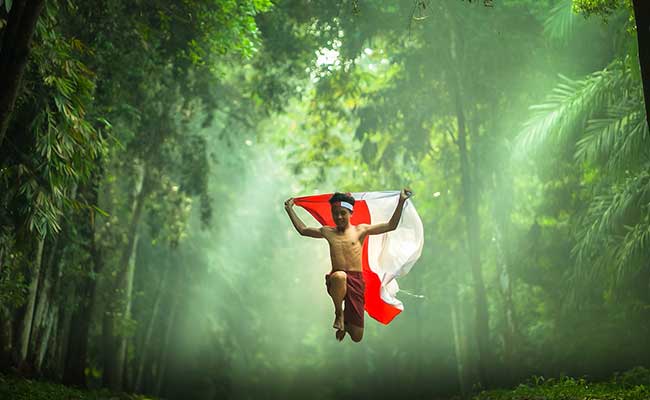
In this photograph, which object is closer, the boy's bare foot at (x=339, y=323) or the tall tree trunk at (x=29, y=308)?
the boy's bare foot at (x=339, y=323)

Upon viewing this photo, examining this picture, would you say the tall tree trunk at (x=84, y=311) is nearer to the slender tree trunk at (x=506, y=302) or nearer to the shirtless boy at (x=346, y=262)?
the shirtless boy at (x=346, y=262)

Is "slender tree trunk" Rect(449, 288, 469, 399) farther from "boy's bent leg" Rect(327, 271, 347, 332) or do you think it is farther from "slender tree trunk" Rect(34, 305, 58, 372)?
"boy's bent leg" Rect(327, 271, 347, 332)

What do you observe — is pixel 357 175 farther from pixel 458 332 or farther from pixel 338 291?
pixel 338 291

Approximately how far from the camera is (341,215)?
9.48 meters

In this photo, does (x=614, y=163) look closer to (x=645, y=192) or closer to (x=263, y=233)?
(x=645, y=192)

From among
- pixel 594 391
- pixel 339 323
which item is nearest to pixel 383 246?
pixel 339 323

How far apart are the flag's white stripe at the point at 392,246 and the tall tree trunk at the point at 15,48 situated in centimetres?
453

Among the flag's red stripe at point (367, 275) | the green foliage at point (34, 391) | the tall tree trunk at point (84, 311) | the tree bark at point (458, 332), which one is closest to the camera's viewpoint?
the flag's red stripe at point (367, 275)

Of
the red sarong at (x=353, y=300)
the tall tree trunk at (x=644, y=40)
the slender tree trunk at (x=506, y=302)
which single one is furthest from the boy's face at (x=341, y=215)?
the slender tree trunk at (x=506, y=302)

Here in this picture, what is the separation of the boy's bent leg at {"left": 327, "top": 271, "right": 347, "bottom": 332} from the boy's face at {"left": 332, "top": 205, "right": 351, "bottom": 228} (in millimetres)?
610

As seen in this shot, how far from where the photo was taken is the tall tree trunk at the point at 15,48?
27.8ft

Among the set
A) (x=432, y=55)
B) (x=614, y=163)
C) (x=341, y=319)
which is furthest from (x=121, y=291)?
(x=341, y=319)

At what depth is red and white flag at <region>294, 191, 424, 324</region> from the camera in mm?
10828

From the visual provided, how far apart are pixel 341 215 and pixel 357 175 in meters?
21.2
